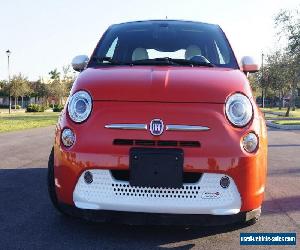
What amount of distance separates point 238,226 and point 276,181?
8.77 feet

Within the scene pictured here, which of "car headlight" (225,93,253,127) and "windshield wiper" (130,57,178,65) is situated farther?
"windshield wiper" (130,57,178,65)

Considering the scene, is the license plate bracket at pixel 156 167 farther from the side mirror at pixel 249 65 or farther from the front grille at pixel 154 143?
the side mirror at pixel 249 65

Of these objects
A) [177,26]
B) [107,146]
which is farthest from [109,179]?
[177,26]

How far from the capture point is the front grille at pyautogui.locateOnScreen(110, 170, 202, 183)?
129 inches

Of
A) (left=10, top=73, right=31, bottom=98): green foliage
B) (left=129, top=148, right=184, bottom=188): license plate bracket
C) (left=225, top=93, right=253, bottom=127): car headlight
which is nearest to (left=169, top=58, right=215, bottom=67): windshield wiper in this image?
(left=225, top=93, right=253, bottom=127): car headlight

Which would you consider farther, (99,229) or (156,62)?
(156,62)

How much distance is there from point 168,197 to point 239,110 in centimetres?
84

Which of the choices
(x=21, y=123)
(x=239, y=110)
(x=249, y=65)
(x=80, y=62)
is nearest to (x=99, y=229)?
(x=239, y=110)

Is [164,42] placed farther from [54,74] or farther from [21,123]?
[54,74]

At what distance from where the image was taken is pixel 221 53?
4.62 m

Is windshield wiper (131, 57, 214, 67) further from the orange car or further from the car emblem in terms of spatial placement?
the car emblem

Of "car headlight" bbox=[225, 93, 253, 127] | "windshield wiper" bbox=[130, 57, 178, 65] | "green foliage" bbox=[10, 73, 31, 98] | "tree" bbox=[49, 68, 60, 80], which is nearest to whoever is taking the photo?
"car headlight" bbox=[225, 93, 253, 127]

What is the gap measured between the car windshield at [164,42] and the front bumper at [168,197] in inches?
64.5

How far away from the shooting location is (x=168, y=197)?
3248 mm
